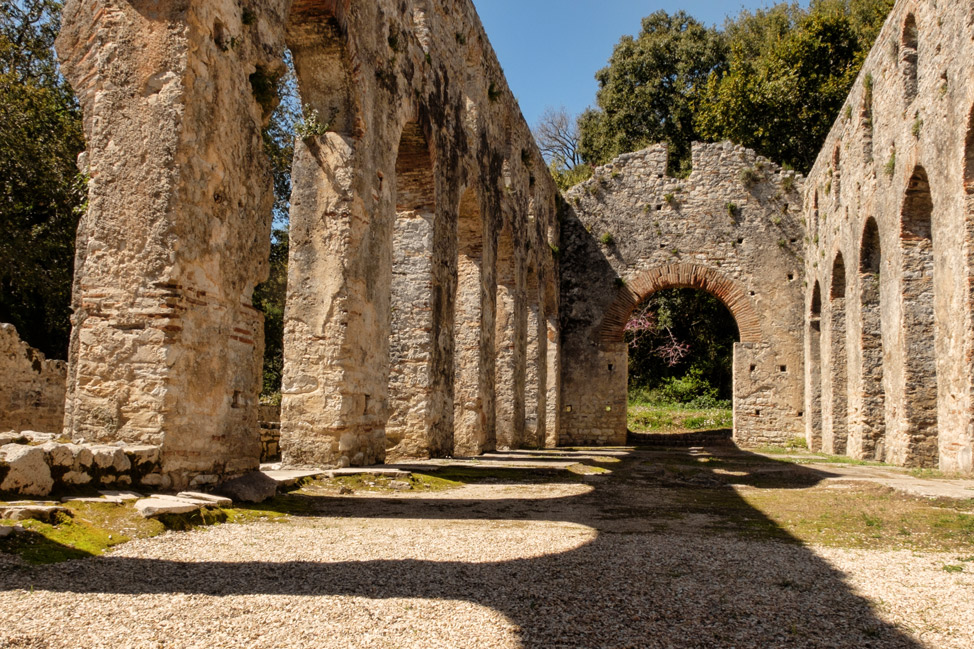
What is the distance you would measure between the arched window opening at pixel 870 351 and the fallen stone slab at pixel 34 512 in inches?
465

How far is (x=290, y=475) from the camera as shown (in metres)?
5.99

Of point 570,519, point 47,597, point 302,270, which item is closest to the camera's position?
point 47,597

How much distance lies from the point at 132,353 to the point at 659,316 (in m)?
20.7

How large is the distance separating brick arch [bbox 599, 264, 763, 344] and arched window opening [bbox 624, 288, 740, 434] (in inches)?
212

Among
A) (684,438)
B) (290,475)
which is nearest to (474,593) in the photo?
(290,475)

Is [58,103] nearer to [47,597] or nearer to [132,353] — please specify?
[132,353]

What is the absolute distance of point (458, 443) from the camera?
1155 cm

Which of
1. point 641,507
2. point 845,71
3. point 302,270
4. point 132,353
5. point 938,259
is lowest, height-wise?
point 641,507

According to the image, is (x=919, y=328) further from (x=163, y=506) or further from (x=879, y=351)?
(x=163, y=506)

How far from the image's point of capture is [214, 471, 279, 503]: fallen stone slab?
487 centimetres

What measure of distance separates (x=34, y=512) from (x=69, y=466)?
1.86 ft

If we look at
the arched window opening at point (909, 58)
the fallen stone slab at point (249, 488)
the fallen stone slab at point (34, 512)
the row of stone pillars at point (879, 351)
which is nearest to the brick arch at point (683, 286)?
the row of stone pillars at point (879, 351)

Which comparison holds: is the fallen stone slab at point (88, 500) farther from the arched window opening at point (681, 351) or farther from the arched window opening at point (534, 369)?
the arched window opening at point (681, 351)

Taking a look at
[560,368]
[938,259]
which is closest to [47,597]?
[938,259]
